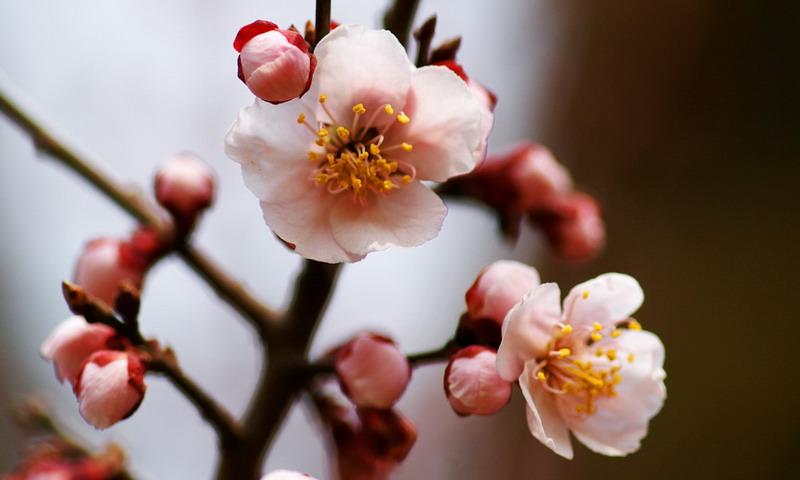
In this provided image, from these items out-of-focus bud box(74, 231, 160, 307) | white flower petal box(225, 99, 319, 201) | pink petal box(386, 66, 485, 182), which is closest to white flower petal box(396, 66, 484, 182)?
pink petal box(386, 66, 485, 182)

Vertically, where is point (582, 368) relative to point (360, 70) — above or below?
below

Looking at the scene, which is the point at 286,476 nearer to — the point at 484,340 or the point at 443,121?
the point at 484,340

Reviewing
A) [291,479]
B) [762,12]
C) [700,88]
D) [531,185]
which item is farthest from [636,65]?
[291,479]

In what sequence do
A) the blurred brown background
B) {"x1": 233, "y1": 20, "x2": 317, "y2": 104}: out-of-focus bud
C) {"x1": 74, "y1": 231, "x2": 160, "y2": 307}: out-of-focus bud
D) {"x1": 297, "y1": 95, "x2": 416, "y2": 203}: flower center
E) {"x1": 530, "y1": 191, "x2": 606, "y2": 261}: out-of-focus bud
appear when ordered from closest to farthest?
{"x1": 233, "y1": 20, "x2": 317, "y2": 104}: out-of-focus bud
{"x1": 297, "y1": 95, "x2": 416, "y2": 203}: flower center
{"x1": 74, "y1": 231, "x2": 160, "y2": 307}: out-of-focus bud
{"x1": 530, "y1": 191, "x2": 606, "y2": 261}: out-of-focus bud
the blurred brown background

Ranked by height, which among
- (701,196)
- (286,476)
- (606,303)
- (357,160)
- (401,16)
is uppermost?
(401,16)

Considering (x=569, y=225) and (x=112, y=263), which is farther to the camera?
(x=569, y=225)

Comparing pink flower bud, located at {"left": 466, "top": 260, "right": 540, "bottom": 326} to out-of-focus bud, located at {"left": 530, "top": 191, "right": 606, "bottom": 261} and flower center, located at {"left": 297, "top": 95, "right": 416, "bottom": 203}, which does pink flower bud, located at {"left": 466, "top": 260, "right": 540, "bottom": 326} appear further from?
out-of-focus bud, located at {"left": 530, "top": 191, "right": 606, "bottom": 261}

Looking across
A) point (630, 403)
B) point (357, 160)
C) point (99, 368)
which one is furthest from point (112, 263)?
point (630, 403)
